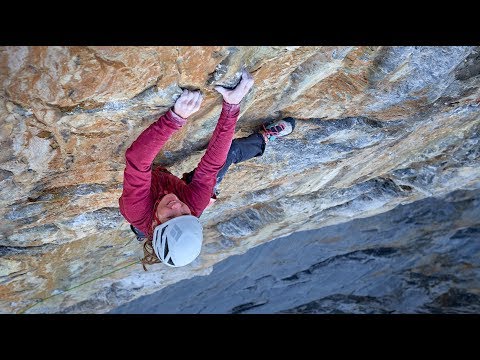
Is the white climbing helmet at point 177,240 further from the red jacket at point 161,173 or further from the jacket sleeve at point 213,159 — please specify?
the jacket sleeve at point 213,159

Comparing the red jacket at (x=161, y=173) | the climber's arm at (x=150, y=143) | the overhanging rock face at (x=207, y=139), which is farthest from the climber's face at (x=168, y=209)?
the overhanging rock face at (x=207, y=139)

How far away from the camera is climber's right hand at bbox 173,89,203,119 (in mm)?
2611

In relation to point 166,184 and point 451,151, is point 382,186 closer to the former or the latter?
point 451,151

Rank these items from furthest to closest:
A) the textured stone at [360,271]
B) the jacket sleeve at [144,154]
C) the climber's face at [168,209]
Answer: the textured stone at [360,271], the climber's face at [168,209], the jacket sleeve at [144,154]

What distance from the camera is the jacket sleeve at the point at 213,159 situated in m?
2.80

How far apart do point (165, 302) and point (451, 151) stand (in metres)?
5.25

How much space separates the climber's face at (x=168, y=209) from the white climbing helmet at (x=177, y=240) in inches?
3.6

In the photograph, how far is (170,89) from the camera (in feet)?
8.41

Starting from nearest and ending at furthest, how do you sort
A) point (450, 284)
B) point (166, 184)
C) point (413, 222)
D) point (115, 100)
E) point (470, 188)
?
point (115, 100) < point (166, 184) < point (470, 188) < point (413, 222) < point (450, 284)

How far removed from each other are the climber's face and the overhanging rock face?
0.52 meters

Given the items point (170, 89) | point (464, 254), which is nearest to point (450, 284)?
point (464, 254)

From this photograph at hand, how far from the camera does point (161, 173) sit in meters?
3.18

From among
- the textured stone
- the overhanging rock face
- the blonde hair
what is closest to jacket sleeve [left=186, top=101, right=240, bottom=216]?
the overhanging rock face

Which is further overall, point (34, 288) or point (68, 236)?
point (34, 288)
